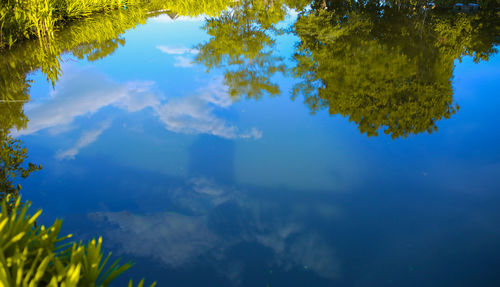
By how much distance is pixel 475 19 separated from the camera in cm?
1459

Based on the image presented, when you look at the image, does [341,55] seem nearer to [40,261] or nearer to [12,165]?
[12,165]

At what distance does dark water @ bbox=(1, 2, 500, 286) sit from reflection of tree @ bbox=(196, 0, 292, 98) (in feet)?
0.38

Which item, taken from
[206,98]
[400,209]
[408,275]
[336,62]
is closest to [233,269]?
[408,275]

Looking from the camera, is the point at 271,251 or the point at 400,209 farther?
the point at 400,209

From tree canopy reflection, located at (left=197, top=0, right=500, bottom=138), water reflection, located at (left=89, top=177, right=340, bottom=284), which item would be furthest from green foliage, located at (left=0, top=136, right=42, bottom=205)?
tree canopy reflection, located at (left=197, top=0, right=500, bottom=138)

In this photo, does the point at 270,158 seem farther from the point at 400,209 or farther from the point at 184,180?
the point at 400,209

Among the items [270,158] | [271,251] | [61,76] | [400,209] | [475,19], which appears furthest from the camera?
[475,19]

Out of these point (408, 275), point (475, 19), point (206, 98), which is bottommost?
point (408, 275)

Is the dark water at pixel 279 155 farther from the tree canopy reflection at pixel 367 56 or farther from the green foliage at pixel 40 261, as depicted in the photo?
the green foliage at pixel 40 261

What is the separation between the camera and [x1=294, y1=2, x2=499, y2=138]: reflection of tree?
7.93 meters

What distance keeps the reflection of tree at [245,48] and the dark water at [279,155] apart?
0.12m

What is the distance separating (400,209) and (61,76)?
9.80 m

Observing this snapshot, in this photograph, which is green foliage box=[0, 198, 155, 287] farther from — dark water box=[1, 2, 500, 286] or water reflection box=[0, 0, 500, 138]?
water reflection box=[0, 0, 500, 138]

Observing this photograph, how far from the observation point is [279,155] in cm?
652
